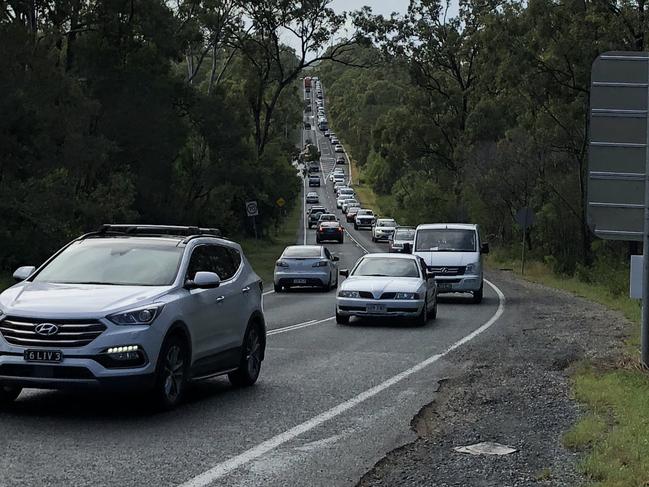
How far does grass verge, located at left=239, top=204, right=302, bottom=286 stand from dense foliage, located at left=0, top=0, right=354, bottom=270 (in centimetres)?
195

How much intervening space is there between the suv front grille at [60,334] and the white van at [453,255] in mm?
20311

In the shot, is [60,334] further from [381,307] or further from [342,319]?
[342,319]

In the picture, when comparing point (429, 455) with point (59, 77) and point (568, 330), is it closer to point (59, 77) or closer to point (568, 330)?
point (568, 330)

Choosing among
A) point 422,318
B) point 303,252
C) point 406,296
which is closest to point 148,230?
point 406,296

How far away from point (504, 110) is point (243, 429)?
5720 cm

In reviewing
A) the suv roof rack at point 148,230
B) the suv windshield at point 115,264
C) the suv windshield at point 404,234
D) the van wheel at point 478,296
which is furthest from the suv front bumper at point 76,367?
the suv windshield at point 404,234

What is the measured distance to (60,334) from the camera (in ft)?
31.8

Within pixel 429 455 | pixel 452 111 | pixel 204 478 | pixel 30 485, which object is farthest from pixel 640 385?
pixel 452 111

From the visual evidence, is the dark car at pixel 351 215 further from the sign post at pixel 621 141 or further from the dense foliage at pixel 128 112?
the sign post at pixel 621 141

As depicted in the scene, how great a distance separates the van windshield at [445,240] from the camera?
3047cm

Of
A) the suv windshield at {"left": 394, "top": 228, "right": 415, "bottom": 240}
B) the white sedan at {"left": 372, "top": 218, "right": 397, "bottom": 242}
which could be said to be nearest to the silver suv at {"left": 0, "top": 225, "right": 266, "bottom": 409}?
the suv windshield at {"left": 394, "top": 228, "right": 415, "bottom": 240}

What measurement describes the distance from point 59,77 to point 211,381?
25672 mm

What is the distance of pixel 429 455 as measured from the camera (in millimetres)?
8836

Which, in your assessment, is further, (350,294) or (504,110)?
(504,110)
